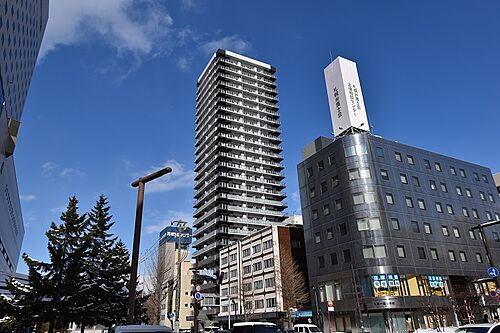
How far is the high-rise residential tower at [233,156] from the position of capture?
9212cm

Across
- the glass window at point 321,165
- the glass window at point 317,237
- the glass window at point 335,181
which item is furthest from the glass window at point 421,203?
the glass window at point 317,237

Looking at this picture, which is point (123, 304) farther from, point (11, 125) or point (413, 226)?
point (413, 226)

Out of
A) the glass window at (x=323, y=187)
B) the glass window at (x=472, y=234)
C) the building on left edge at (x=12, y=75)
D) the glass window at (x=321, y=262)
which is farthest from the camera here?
the glass window at (x=323, y=187)

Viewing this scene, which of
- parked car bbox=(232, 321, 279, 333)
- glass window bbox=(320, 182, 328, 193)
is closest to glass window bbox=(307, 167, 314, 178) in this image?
glass window bbox=(320, 182, 328, 193)

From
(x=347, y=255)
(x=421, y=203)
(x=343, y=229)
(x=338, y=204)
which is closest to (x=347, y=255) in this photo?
(x=347, y=255)

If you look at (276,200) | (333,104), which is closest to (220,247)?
(276,200)

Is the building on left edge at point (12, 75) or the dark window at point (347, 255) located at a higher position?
the building on left edge at point (12, 75)

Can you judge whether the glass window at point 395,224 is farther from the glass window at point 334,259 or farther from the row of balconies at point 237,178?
the row of balconies at point 237,178

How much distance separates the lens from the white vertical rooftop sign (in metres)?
57.2

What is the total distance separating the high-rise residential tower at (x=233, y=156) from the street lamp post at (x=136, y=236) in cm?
7091

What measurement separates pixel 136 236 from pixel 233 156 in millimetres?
87222

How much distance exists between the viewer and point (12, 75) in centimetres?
5166

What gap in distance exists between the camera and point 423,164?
5638 centimetres

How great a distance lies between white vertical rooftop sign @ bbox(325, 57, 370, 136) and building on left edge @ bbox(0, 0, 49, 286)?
148ft
